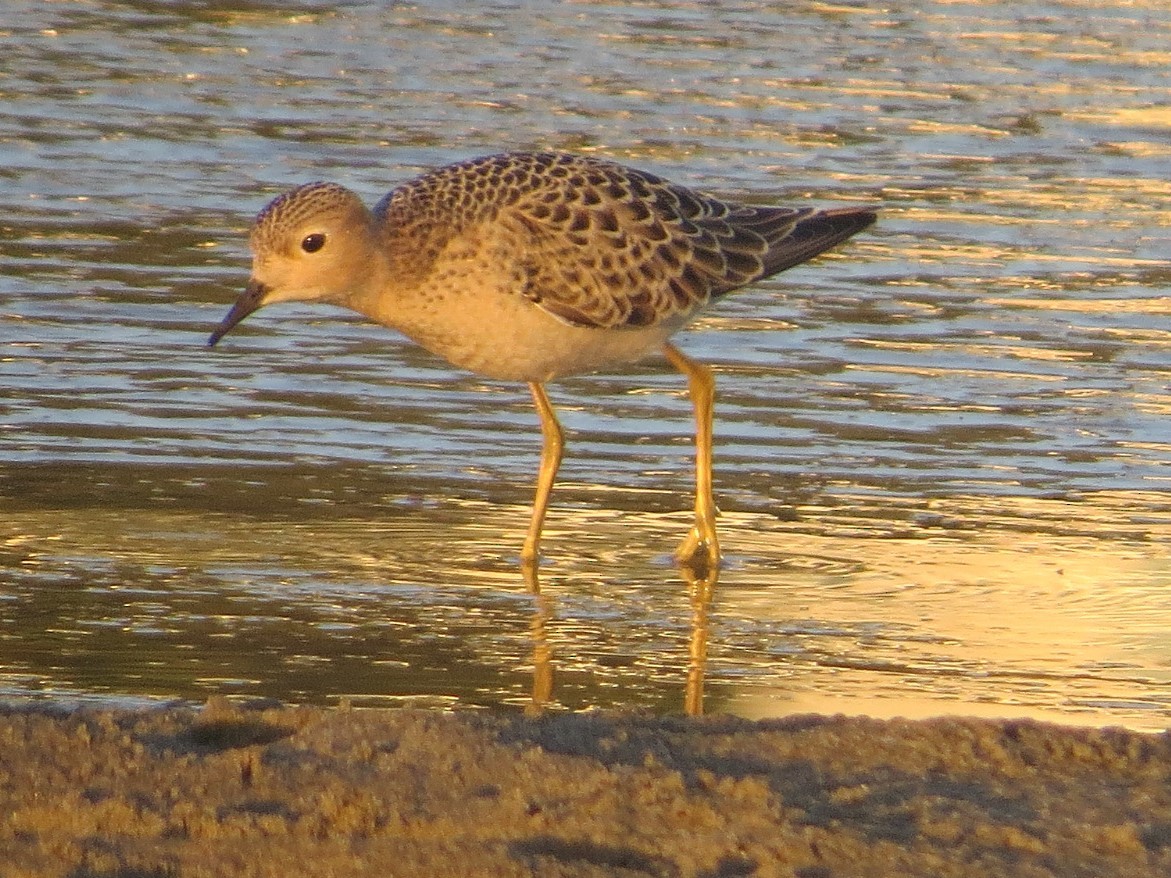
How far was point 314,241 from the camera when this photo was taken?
7258 mm

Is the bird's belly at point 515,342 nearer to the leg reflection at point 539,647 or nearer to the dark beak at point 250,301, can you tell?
the dark beak at point 250,301

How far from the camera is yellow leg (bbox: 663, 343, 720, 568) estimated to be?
7.20 m

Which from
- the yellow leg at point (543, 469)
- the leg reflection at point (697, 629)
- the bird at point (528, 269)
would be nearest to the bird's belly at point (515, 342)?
the bird at point (528, 269)

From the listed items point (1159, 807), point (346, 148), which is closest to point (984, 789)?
point (1159, 807)

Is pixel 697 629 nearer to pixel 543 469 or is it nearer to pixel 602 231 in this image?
pixel 543 469

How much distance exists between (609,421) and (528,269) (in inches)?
50.3

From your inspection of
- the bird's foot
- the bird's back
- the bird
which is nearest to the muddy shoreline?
the bird's foot

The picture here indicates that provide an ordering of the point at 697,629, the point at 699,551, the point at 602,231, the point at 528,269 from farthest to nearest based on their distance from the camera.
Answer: the point at 602,231 → the point at 528,269 → the point at 699,551 → the point at 697,629

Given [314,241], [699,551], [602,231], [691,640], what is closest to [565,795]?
[691,640]

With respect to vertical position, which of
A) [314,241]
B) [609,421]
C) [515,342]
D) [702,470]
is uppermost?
[314,241]

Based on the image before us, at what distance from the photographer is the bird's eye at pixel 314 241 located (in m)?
7.25

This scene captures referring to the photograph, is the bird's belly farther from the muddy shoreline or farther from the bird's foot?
the muddy shoreline

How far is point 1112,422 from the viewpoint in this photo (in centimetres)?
865

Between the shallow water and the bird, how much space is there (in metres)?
0.43
